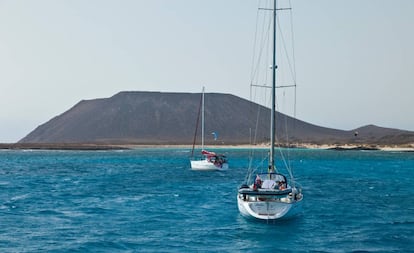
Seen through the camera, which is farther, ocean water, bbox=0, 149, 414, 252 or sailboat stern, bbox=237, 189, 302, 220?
sailboat stern, bbox=237, 189, 302, 220

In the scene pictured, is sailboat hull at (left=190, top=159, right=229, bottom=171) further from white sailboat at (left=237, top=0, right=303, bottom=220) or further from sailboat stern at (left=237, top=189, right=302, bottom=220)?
sailboat stern at (left=237, top=189, right=302, bottom=220)

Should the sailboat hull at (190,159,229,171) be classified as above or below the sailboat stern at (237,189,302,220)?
above

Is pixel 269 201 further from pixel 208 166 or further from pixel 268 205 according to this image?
pixel 208 166

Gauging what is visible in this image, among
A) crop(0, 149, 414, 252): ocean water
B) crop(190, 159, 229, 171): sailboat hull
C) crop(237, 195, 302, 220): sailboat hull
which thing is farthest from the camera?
crop(190, 159, 229, 171): sailboat hull

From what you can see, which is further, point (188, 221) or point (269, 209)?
point (188, 221)

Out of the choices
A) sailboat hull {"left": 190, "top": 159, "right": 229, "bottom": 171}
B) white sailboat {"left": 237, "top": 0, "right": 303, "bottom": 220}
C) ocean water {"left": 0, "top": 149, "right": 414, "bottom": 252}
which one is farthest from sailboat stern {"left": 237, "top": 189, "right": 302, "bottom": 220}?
sailboat hull {"left": 190, "top": 159, "right": 229, "bottom": 171}

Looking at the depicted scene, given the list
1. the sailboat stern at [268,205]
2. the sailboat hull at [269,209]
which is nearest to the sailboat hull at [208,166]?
the sailboat stern at [268,205]

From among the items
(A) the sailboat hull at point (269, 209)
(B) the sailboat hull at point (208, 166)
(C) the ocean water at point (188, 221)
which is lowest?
(C) the ocean water at point (188, 221)

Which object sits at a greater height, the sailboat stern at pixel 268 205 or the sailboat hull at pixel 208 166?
the sailboat hull at pixel 208 166

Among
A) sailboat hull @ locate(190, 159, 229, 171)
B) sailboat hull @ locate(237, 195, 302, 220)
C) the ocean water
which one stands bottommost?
the ocean water

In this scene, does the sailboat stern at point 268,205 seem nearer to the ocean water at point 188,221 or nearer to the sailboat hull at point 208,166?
the ocean water at point 188,221

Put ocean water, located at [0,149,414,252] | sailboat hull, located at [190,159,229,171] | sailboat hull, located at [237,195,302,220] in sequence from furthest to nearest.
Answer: sailboat hull, located at [190,159,229,171]
sailboat hull, located at [237,195,302,220]
ocean water, located at [0,149,414,252]

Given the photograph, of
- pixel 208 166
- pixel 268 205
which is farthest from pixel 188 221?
pixel 208 166

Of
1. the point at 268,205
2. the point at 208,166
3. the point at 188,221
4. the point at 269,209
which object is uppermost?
the point at 208,166
